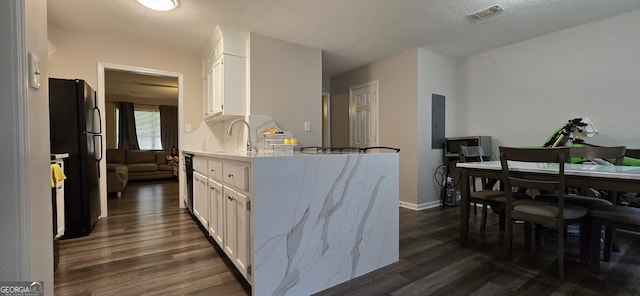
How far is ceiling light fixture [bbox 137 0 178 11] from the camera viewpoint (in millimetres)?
2490

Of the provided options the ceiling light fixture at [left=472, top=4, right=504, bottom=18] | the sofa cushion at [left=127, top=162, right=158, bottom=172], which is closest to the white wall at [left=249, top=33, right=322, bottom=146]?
the ceiling light fixture at [left=472, top=4, right=504, bottom=18]

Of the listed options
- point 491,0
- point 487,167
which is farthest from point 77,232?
point 491,0

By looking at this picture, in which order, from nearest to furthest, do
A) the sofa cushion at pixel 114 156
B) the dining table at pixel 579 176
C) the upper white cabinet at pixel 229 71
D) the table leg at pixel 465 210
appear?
the dining table at pixel 579 176 < the table leg at pixel 465 210 < the upper white cabinet at pixel 229 71 < the sofa cushion at pixel 114 156

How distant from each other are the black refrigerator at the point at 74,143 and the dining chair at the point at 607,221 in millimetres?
4386

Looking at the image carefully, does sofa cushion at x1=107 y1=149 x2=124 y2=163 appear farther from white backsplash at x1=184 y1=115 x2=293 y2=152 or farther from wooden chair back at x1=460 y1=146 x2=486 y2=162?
wooden chair back at x1=460 y1=146 x2=486 y2=162

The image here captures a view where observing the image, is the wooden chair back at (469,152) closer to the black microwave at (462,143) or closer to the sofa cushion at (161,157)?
the black microwave at (462,143)

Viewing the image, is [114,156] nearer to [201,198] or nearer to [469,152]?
[201,198]

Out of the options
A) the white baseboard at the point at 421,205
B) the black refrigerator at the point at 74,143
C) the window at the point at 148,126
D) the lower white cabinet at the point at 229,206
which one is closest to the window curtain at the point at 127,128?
the window at the point at 148,126

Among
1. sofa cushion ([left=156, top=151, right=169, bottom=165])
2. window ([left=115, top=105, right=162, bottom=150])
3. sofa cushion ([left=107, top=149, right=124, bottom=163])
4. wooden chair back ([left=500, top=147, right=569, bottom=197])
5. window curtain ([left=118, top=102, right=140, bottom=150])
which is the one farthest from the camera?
window ([left=115, top=105, right=162, bottom=150])

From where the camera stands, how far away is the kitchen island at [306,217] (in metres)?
1.49

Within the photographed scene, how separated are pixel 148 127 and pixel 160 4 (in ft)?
20.9

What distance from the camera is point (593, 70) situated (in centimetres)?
313

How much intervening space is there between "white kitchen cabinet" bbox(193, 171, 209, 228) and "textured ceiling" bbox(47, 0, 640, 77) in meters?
1.73

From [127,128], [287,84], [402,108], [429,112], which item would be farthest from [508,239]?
[127,128]
